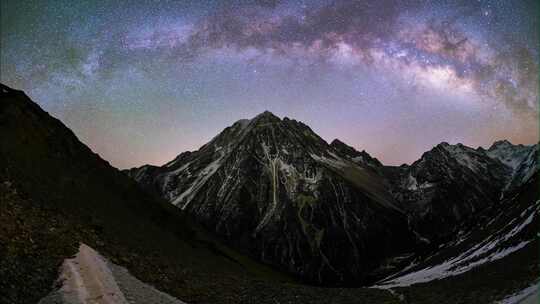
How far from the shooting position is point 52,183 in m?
55.6

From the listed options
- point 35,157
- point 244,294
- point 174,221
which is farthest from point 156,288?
point 174,221

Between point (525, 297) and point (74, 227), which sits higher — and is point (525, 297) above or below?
below

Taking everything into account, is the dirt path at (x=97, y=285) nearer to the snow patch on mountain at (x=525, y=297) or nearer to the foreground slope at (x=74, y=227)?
the foreground slope at (x=74, y=227)

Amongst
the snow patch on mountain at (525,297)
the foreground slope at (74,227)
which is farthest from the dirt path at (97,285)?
the snow patch on mountain at (525,297)

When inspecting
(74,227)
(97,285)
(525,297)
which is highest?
(74,227)

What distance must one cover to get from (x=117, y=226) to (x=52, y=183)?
37.0ft

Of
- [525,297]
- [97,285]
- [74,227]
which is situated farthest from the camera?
[74,227]

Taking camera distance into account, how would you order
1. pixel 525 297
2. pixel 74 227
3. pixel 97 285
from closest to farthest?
pixel 97 285 → pixel 525 297 → pixel 74 227

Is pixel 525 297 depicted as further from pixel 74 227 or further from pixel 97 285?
pixel 74 227

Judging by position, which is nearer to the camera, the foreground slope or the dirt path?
the dirt path

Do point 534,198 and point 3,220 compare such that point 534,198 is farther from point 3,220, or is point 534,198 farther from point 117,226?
point 3,220

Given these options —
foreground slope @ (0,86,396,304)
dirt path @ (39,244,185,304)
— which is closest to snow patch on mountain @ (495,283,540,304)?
foreground slope @ (0,86,396,304)

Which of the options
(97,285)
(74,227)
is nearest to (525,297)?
(97,285)

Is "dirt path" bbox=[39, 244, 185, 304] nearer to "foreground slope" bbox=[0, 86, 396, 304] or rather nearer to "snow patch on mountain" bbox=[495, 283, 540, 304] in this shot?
"foreground slope" bbox=[0, 86, 396, 304]
